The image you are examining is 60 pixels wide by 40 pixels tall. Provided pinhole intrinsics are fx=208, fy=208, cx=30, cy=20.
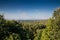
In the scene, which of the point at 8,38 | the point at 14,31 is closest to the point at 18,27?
the point at 14,31

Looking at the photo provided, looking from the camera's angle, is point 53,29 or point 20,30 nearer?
point 20,30

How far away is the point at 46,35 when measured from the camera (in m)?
30.2

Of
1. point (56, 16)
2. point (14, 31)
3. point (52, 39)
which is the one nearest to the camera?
point (14, 31)

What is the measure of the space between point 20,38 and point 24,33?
126 cm

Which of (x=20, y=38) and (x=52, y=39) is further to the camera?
(x=52, y=39)

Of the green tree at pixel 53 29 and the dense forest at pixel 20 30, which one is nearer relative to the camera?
the dense forest at pixel 20 30

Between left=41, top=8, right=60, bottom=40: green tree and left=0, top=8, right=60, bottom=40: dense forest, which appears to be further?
left=41, top=8, right=60, bottom=40: green tree

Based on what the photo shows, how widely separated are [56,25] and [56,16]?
7.45ft

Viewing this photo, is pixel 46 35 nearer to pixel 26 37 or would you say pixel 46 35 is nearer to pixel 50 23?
pixel 50 23

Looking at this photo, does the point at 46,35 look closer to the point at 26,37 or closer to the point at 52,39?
the point at 52,39

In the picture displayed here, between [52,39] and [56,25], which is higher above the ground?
[56,25]

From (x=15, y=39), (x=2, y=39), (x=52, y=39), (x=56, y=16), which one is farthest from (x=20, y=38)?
(x=56, y=16)

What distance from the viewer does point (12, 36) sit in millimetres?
25688

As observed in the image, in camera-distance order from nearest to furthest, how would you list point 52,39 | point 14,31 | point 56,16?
point 14,31 < point 52,39 < point 56,16
